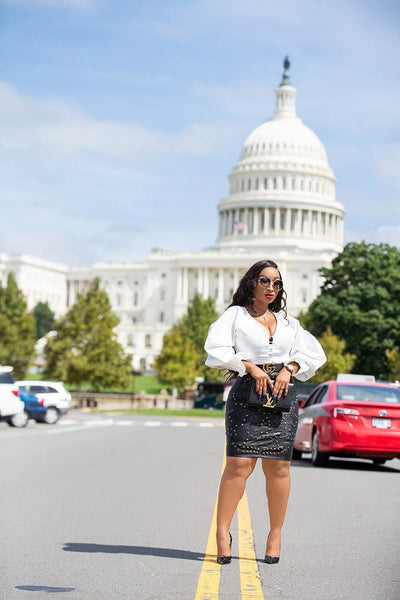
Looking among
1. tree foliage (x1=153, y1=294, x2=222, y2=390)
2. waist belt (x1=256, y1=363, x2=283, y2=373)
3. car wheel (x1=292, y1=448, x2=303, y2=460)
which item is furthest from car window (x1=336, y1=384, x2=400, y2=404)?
tree foliage (x1=153, y1=294, x2=222, y2=390)

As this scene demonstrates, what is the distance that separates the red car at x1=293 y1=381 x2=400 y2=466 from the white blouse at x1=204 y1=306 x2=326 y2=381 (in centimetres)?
959

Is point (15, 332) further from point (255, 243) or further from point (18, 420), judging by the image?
point (255, 243)

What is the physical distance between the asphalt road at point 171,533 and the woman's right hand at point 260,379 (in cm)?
116

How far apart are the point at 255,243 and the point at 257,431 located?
501 feet

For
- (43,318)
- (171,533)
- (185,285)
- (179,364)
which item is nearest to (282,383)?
(171,533)

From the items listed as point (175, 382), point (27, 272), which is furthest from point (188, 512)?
point (27, 272)

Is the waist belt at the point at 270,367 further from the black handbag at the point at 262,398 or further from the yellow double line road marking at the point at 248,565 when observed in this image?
the yellow double line road marking at the point at 248,565

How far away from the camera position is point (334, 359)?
60.0 meters

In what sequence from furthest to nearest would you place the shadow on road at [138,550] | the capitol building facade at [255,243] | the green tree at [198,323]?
the capitol building facade at [255,243] → the green tree at [198,323] → the shadow on road at [138,550]

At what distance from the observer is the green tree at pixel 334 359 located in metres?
60.2

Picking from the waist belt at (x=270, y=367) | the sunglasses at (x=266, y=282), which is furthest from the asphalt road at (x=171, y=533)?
the sunglasses at (x=266, y=282)

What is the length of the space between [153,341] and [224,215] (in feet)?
75.6

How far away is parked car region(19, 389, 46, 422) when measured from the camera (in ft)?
120

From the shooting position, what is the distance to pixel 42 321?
558ft
